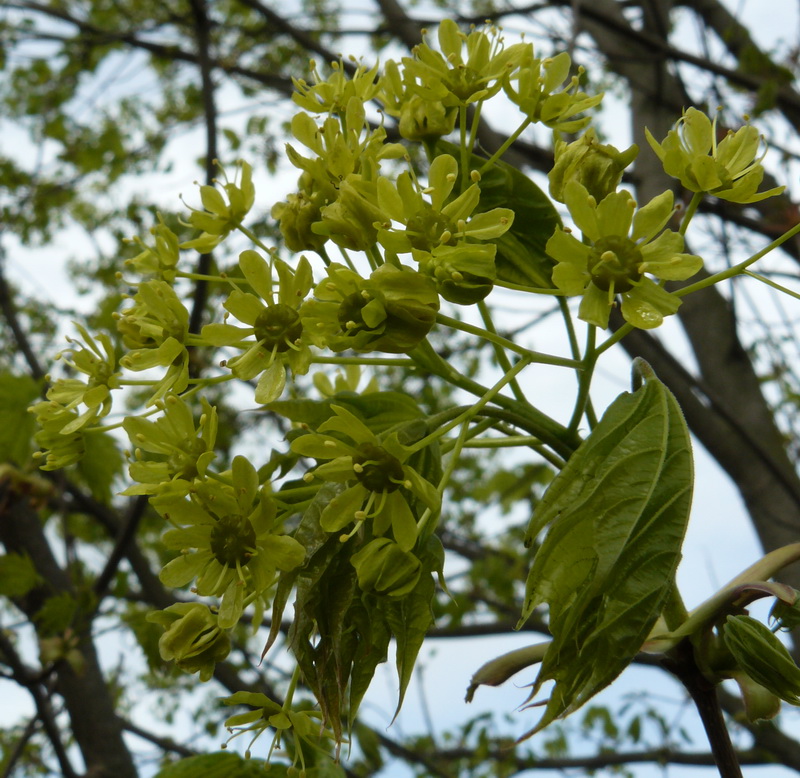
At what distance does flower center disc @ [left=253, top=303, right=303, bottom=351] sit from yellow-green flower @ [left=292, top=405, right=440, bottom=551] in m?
0.14

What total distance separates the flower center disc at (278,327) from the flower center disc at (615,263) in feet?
1.11

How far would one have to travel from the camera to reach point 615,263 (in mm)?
933

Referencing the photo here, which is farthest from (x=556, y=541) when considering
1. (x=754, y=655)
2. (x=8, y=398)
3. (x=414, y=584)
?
(x=8, y=398)

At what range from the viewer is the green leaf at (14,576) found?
86.8 inches

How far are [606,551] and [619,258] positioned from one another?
321mm

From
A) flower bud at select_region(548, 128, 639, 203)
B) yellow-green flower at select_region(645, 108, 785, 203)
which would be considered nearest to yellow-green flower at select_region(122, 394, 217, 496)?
flower bud at select_region(548, 128, 639, 203)

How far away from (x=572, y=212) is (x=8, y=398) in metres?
2.05

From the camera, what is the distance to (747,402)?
10.7 ft

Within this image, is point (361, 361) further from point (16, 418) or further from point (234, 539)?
point (16, 418)

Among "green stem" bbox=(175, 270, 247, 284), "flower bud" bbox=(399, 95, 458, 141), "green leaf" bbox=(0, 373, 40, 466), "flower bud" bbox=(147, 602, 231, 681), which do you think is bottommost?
"flower bud" bbox=(147, 602, 231, 681)

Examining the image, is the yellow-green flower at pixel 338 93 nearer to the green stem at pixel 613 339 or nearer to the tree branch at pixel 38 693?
the green stem at pixel 613 339

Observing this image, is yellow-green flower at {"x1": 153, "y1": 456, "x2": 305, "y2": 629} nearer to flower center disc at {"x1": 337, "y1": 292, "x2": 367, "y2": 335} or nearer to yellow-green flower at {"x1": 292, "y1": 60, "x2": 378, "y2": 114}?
flower center disc at {"x1": 337, "y1": 292, "x2": 367, "y2": 335}

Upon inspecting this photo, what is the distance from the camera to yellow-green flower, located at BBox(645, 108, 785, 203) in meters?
1.02

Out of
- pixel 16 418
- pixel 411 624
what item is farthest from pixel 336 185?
pixel 16 418
